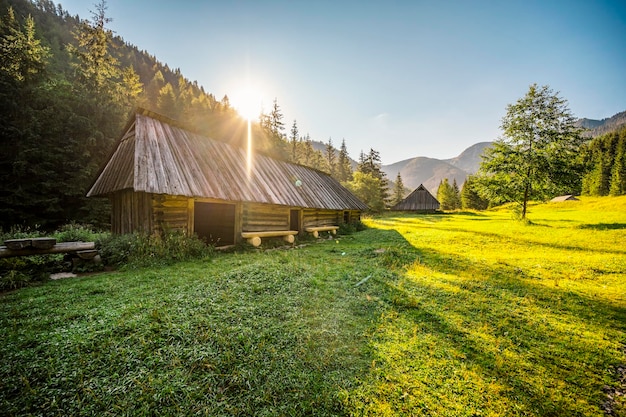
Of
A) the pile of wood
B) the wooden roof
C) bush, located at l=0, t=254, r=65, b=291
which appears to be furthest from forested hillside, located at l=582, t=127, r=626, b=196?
bush, located at l=0, t=254, r=65, b=291

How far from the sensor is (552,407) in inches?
113

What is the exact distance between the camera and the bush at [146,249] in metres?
8.08

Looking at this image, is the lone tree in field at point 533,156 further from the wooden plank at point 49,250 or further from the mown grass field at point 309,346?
the wooden plank at point 49,250

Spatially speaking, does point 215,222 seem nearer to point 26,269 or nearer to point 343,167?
point 26,269

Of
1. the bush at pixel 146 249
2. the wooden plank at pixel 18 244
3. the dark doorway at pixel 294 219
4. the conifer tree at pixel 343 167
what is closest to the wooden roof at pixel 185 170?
the dark doorway at pixel 294 219

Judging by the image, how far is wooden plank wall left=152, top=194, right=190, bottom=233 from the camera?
927 centimetres

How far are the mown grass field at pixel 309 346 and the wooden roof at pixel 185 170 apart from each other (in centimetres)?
408

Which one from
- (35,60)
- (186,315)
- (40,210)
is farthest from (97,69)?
(186,315)

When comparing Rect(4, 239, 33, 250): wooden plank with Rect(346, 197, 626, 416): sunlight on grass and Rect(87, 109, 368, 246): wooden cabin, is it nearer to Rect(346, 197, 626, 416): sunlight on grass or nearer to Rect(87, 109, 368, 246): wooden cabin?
Rect(87, 109, 368, 246): wooden cabin

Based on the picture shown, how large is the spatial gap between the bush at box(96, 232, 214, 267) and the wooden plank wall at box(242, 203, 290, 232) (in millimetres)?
3470

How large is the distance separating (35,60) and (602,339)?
35.3m

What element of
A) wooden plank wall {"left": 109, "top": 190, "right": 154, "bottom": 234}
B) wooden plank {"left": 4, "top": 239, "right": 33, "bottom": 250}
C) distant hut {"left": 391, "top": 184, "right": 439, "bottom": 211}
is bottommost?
wooden plank {"left": 4, "top": 239, "right": 33, "bottom": 250}

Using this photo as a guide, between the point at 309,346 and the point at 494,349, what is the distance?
307cm

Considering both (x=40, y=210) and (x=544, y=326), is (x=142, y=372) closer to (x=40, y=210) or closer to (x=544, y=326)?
(x=544, y=326)
